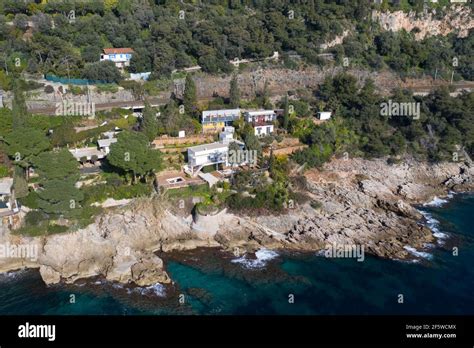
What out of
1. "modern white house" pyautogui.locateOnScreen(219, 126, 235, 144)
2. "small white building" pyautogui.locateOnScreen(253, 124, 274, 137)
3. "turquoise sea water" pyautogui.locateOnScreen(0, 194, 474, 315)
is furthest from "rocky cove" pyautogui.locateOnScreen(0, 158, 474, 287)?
"modern white house" pyautogui.locateOnScreen(219, 126, 235, 144)

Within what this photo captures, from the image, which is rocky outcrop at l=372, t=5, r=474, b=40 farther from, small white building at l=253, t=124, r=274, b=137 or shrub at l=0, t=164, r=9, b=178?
shrub at l=0, t=164, r=9, b=178

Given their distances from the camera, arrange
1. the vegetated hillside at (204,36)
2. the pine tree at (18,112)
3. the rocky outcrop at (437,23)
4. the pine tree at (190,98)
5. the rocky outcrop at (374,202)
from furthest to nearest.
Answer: the rocky outcrop at (437,23) < the vegetated hillside at (204,36) < the pine tree at (190,98) < the pine tree at (18,112) < the rocky outcrop at (374,202)

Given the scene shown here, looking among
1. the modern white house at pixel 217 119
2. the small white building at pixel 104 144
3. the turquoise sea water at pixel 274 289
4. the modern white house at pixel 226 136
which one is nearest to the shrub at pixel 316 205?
the turquoise sea water at pixel 274 289

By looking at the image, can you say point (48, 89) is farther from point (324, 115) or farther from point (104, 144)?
point (324, 115)

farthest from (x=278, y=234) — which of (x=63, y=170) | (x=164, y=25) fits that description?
(x=164, y=25)

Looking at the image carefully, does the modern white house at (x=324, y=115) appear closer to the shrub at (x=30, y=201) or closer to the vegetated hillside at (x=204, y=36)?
the vegetated hillside at (x=204, y=36)

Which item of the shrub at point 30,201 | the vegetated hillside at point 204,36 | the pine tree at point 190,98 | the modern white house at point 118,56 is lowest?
the shrub at point 30,201

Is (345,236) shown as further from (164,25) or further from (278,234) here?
(164,25)

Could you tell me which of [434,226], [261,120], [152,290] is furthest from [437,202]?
[152,290]
